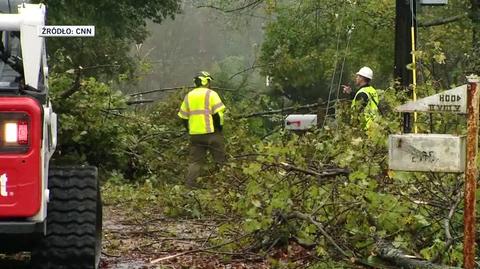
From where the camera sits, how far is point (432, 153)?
18.9 feet

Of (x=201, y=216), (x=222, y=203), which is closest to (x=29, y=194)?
(x=222, y=203)

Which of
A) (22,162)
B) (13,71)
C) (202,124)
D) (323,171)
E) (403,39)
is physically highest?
A: (403,39)

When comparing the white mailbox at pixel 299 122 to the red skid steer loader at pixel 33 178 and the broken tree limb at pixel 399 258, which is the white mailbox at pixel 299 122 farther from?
the red skid steer loader at pixel 33 178

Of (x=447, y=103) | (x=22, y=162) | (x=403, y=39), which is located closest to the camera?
(x=22, y=162)

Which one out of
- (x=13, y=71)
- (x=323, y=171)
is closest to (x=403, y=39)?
(x=323, y=171)

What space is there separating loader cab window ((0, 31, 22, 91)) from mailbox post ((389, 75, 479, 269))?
2342mm

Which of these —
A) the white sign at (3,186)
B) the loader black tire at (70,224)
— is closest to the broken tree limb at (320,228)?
the loader black tire at (70,224)

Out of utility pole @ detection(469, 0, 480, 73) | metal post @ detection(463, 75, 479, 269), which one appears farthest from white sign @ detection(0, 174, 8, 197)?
utility pole @ detection(469, 0, 480, 73)

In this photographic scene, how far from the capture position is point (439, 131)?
796 cm

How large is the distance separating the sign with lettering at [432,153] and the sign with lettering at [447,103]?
0.19 meters

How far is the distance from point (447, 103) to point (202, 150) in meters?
6.99

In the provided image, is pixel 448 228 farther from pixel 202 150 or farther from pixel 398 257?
pixel 202 150

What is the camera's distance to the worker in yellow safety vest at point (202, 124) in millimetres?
12328

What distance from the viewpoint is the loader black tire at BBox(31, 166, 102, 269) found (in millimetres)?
5910
